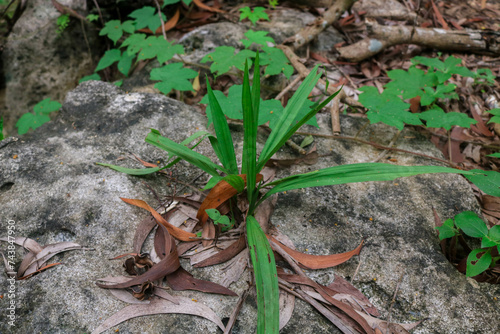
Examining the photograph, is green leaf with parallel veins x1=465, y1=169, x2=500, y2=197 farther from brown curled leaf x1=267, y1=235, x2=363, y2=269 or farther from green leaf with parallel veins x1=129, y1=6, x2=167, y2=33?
green leaf with parallel veins x1=129, y1=6, x2=167, y2=33

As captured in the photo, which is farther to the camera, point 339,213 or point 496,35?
point 496,35

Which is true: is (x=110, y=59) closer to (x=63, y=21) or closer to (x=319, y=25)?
(x=63, y=21)

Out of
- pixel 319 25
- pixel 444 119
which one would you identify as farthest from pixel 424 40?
pixel 444 119

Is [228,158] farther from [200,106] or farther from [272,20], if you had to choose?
[272,20]

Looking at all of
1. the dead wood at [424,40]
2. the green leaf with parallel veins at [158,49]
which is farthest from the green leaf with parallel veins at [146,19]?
the dead wood at [424,40]

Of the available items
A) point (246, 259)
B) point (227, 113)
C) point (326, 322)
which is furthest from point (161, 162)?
point (326, 322)

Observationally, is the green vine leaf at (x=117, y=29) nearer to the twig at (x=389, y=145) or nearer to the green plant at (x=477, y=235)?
the twig at (x=389, y=145)

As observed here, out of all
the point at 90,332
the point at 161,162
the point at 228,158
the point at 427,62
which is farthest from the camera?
the point at 427,62
